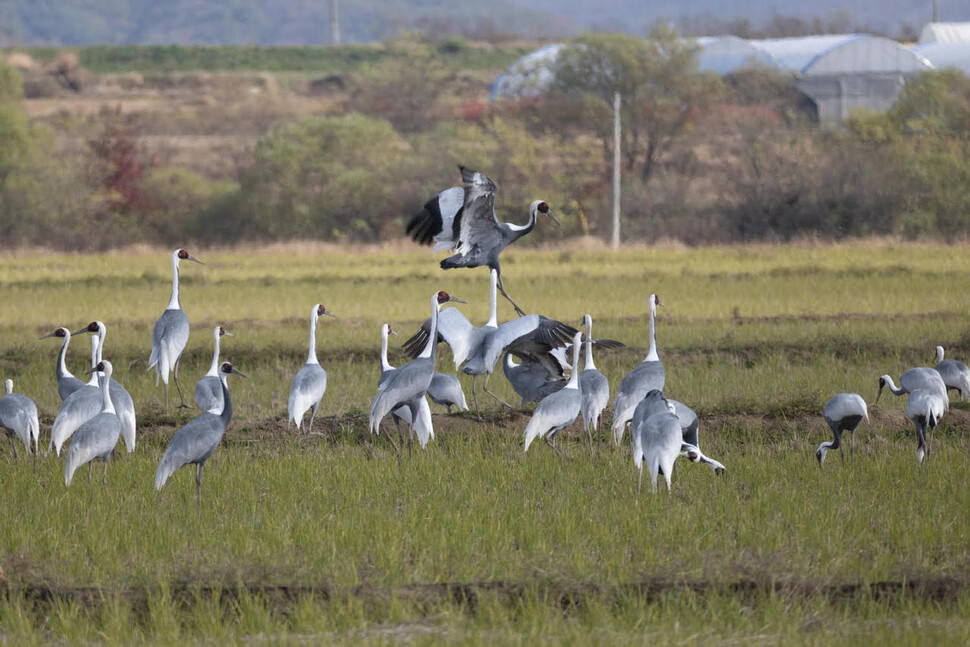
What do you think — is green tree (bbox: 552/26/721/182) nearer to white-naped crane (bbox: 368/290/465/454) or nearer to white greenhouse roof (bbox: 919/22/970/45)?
white greenhouse roof (bbox: 919/22/970/45)

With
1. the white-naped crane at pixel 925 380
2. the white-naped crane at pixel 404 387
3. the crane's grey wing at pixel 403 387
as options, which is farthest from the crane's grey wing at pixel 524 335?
the white-naped crane at pixel 925 380

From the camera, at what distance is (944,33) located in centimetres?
5162

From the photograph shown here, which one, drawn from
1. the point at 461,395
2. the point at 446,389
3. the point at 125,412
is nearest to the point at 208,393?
the point at 125,412

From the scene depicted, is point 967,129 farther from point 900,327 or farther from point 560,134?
point 900,327

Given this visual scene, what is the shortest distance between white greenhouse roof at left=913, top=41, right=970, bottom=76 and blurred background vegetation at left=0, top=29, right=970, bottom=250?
19.7ft

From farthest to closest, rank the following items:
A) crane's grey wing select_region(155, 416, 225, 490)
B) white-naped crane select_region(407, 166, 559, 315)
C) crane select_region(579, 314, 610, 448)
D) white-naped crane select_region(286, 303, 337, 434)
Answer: white-naped crane select_region(407, 166, 559, 315) → white-naped crane select_region(286, 303, 337, 434) → crane select_region(579, 314, 610, 448) → crane's grey wing select_region(155, 416, 225, 490)

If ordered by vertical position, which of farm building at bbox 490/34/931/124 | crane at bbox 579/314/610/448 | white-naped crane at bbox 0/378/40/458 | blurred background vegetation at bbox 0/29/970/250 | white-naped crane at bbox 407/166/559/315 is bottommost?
blurred background vegetation at bbox 0/29/970/250

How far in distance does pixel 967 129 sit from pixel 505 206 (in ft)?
38.3

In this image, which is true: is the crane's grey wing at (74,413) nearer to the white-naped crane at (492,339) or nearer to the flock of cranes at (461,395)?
the flock of cranes at (461,395)

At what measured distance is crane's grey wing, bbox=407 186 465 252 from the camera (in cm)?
988

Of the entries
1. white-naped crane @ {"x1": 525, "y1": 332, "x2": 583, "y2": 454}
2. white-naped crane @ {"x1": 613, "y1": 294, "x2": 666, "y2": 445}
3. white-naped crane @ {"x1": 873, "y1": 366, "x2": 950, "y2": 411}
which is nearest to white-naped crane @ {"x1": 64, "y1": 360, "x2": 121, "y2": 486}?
white-naped crane @ {"x1": 525, "y1": 332, "x2": 583, "y2": 454}

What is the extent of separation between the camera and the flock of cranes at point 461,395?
22.8ft

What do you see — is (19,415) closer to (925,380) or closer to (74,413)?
(74,413)

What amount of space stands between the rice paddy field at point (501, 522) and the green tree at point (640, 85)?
79.4ft
